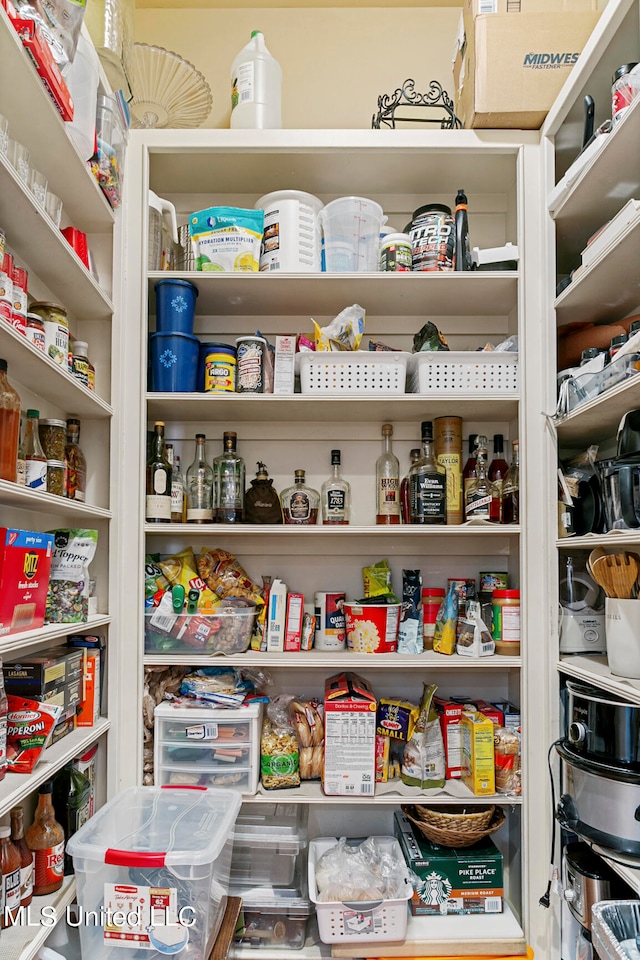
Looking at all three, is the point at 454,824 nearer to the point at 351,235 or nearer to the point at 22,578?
the point at 22,578

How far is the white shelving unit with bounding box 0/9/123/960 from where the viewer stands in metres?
1.35

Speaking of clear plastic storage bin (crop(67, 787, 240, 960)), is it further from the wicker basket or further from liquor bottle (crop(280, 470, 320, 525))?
liquor bottle (crop(280, 470, 320, 525))

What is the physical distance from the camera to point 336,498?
6.92 ft

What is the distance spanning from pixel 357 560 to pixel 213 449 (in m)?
0.61

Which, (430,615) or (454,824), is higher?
(430,615)

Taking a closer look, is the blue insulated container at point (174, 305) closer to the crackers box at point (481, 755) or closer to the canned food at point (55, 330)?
the canned food at point (55, 330)

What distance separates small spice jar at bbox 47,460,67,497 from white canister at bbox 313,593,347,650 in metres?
0.84

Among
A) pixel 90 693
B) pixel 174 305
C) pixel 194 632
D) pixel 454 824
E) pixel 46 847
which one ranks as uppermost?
pixel 174 305

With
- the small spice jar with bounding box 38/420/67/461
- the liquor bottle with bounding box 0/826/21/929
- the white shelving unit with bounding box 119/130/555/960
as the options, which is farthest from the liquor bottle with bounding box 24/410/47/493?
the liquor bottle with bounding box 0/826/21/929

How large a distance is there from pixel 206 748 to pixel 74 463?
35.5 inches

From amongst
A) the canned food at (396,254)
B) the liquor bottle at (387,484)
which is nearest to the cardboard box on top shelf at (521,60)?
the canned food at (396,254)

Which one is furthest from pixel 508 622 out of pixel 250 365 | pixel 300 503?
pixel 250 365

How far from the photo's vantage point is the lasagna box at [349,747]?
1926 mm

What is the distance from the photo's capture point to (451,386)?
2.02 m
